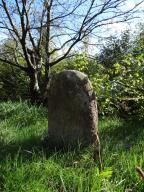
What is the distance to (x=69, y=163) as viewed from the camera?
4.98 meters

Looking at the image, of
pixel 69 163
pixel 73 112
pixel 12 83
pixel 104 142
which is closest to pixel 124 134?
pixel 104 142

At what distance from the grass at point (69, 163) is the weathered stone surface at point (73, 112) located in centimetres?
28

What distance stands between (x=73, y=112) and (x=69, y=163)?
1125 mm

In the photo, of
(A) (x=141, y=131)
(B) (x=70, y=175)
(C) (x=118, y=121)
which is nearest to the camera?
(B) (x=70, y=175)

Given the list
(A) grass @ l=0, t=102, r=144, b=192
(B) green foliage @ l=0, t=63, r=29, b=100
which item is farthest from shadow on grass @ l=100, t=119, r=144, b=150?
(B) green foliage @ l=0, t=63, r=29, b=100

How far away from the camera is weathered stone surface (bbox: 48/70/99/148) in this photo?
5910mm

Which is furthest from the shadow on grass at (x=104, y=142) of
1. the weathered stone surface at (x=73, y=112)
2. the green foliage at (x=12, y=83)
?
the green foliage at (x=12, y=83)

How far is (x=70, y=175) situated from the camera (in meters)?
4.32

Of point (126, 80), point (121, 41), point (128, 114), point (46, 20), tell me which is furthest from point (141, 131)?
point (121, 41)

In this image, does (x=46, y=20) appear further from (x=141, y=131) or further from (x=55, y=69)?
(x=141, y=131)

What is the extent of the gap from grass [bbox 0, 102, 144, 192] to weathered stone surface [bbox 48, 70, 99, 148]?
0.28 meters

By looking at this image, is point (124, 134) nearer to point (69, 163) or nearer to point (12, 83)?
point (69, 163)

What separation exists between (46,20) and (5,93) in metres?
4.20

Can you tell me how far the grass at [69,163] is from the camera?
13.3 ft
